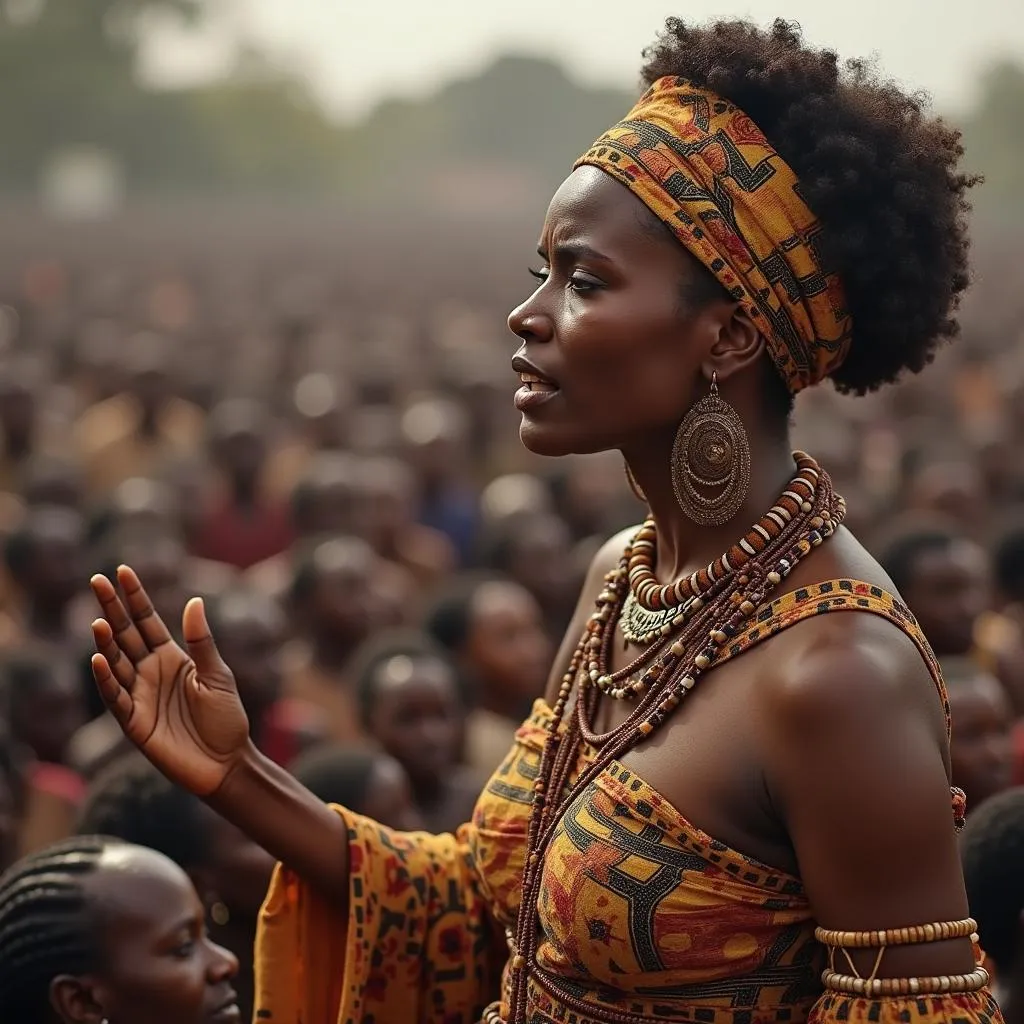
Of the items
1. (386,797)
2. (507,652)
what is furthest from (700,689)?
(507,652)

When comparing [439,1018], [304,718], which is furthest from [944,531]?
[439,1018]

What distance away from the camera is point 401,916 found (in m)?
2.89

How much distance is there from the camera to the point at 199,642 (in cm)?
269

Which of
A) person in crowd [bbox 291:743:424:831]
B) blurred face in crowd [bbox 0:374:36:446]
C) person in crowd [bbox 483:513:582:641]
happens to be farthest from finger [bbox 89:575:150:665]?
blurred face in crowd [bbox 0:374:36:446]

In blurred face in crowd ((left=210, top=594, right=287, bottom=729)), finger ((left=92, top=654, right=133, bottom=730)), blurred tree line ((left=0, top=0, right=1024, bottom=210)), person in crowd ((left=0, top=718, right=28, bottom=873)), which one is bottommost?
person in crowd ((left=0, top=718, right=28, bottom=873))

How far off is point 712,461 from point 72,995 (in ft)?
4.73

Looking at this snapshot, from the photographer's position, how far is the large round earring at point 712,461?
2.47 meters

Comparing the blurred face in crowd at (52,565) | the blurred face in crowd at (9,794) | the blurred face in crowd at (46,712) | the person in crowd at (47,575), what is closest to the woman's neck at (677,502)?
the blurred face in crowd at (9,794)

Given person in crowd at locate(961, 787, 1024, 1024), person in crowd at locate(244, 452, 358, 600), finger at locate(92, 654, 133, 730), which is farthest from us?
person in crowd at locate(244, 452, 358, 600)

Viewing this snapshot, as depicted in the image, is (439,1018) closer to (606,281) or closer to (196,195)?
(606,281)

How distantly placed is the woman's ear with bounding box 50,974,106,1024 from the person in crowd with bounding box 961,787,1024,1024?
161 centimetres

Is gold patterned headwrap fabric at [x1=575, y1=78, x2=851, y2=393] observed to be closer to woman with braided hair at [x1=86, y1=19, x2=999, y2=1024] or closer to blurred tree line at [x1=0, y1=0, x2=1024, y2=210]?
woman with braided hair at [x1=86, y1=19, x2=999, y2=1024]

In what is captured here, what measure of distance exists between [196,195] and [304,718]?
61.1 metres

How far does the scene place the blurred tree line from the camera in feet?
192
